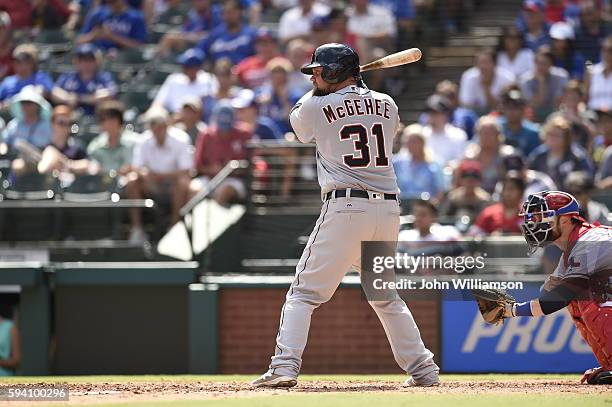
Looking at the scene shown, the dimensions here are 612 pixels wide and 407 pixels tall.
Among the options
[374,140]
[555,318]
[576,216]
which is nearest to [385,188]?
[374,140]

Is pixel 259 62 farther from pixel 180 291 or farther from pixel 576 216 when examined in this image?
pixel 576 216

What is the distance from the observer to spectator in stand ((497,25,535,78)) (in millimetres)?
13445

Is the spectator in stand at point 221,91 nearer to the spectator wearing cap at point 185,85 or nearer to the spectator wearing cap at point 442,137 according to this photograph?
the spectator wearing cap at point 185,85

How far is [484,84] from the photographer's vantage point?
1309cm

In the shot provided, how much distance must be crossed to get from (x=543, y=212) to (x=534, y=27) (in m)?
7.25

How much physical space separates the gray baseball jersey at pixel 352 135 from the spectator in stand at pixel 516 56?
6.92 metres

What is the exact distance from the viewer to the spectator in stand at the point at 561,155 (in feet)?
36.1

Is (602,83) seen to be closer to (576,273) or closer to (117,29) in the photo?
(576,273)

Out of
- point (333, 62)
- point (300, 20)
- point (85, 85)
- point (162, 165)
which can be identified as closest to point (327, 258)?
point (333, 62)

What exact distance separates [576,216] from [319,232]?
151 cm

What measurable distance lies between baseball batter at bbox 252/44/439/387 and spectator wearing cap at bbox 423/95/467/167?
17.3ft

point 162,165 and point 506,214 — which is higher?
point 162,165

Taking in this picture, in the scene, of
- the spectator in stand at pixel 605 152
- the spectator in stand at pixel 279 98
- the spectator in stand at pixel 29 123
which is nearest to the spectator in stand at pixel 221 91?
the spectator in stand at pixel 279 98

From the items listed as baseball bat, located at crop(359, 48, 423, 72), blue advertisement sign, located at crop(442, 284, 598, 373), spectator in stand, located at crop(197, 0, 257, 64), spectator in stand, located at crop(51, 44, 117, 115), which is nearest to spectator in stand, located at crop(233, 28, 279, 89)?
spectator in stand, located at crop(197, 0, 257, 64)
